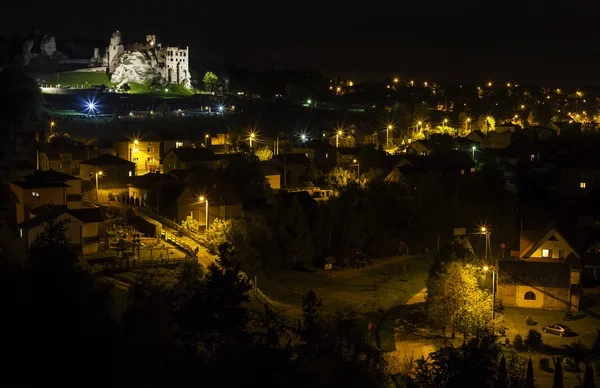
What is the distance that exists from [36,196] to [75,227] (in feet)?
7.60

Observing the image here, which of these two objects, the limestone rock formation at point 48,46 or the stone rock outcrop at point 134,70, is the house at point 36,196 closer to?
the stone rock outcrop at point 134,70

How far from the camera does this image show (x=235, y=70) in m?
68.0

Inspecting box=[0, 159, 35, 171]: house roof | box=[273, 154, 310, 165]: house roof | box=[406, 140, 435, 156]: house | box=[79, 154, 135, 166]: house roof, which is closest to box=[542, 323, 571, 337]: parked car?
box=[273, 154, 310, 165]: house roof

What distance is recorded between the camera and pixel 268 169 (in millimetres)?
27562

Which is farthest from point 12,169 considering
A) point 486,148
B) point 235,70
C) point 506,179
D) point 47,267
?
point 235,70

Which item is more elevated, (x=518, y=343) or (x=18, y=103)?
(x=18, y=103)

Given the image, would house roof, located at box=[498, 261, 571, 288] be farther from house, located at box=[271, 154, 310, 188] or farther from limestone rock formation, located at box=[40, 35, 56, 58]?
limestone rock formation, located at box=[40, 35, 56, 58]

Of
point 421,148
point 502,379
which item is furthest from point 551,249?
point 421,148

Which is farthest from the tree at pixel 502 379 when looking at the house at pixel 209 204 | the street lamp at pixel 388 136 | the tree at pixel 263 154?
the street lamp at pixel 388 136

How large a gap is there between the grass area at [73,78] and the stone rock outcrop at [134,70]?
1.28 meters

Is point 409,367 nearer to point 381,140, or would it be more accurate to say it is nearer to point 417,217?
point 417,217

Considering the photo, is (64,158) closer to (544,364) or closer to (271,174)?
(271,174)

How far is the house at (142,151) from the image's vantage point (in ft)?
101

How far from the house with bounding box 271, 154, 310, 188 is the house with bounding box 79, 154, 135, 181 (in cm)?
591
